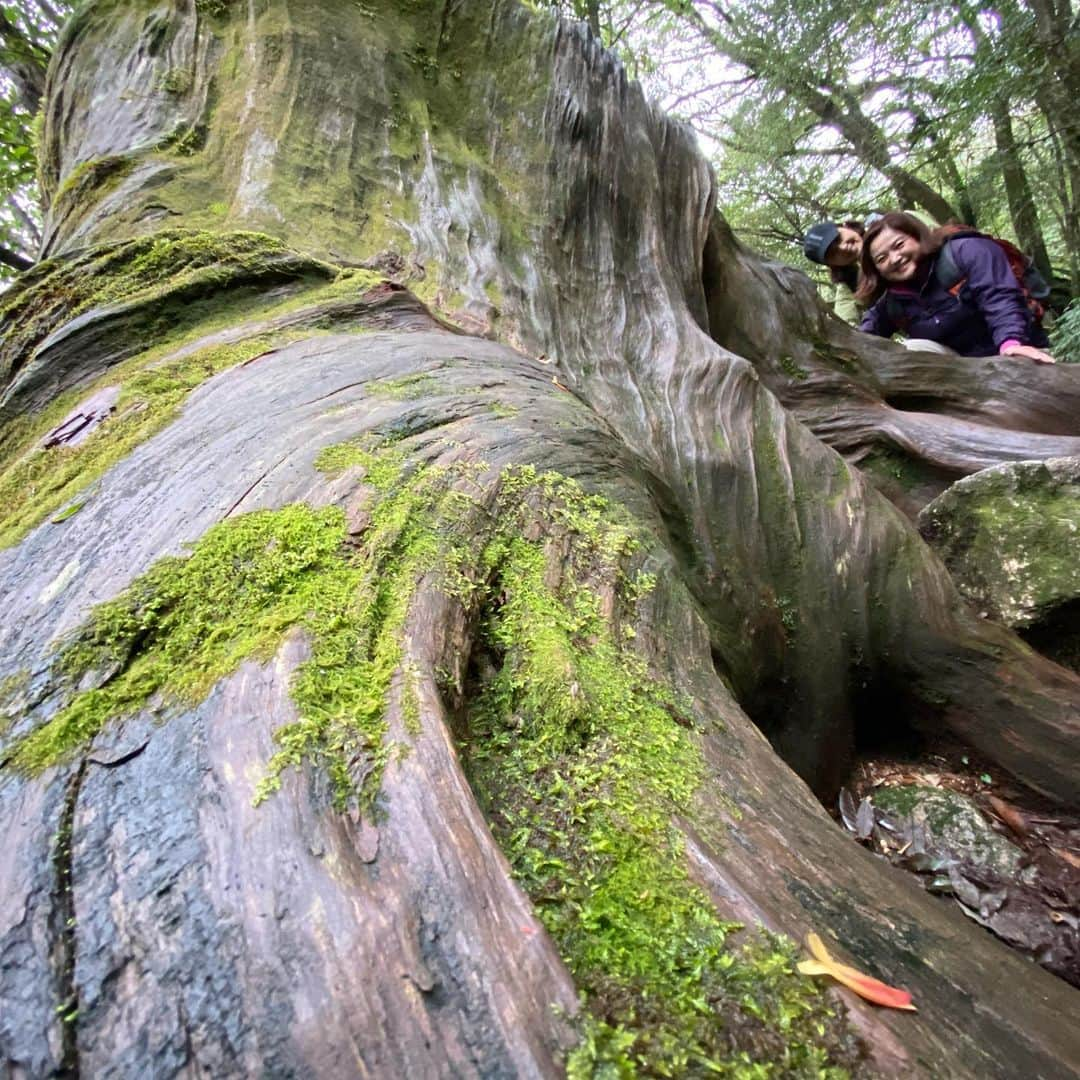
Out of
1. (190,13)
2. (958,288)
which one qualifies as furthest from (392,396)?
(958,288)

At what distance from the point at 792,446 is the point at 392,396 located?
222 centimetres

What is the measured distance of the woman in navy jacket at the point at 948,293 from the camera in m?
5.12

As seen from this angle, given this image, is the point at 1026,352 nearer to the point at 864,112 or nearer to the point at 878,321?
the point at 878,321

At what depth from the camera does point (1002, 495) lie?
325cm


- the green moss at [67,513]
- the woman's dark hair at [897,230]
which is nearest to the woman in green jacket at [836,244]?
the woman's dark hair at [897,230]

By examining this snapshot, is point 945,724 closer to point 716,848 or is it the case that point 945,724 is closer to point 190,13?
point 716,848

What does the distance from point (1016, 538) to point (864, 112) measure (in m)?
9.92

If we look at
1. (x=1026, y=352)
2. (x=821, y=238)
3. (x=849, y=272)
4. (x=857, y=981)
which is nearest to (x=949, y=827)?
(x=857, y=981)

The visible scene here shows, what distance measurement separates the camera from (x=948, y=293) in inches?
215

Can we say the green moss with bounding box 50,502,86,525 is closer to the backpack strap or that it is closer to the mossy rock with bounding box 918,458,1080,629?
the mossy rock with bounding box 918,458,1080,629

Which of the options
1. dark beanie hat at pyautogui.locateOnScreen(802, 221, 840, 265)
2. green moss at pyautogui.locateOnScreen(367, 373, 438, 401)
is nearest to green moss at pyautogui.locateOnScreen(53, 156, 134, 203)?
green moss at pyautogui.locateOnScreen(367, 373, 438, 401)

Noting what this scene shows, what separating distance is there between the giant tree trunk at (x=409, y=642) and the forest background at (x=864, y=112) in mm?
3888

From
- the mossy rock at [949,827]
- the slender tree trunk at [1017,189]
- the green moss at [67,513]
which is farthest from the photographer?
the slender tree trunk at [1017,189]

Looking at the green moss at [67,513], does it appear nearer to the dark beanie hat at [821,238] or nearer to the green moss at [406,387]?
the green moss at [406,387]
